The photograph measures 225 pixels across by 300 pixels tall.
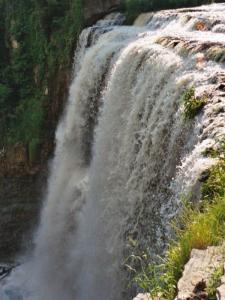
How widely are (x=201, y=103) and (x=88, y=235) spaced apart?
4937 millimetres

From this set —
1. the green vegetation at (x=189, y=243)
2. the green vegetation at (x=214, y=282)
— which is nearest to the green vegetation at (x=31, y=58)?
the green vegetation at (x=189, y=243)

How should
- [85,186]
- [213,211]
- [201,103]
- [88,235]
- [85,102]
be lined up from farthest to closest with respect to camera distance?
[85,102], [85,186], [88,235], [201,103], [213,211]

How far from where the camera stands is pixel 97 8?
16719mm

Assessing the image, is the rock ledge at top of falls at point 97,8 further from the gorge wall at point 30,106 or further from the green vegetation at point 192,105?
the green vegetation at point 192,105

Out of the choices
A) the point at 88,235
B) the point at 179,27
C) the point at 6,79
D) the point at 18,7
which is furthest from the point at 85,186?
the point at 18,7

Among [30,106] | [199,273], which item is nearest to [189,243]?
[199,273]

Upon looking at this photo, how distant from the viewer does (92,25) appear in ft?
53.5

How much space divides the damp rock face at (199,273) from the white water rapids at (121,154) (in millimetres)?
1476

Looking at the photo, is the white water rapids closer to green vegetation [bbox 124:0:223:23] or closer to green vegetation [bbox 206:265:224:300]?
green vegetation [bbox 124:0:223:23]

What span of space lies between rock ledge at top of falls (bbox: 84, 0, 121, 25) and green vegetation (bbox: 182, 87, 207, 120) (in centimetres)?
1054

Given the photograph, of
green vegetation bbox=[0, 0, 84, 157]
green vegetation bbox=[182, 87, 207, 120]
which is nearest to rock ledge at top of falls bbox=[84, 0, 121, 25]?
green vegetation bbox=[0, 0, 84, 157]

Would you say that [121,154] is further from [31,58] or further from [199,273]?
[31,58]

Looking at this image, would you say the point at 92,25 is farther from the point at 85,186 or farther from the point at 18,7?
the point at 85,186

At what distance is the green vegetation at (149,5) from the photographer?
51.2ft
